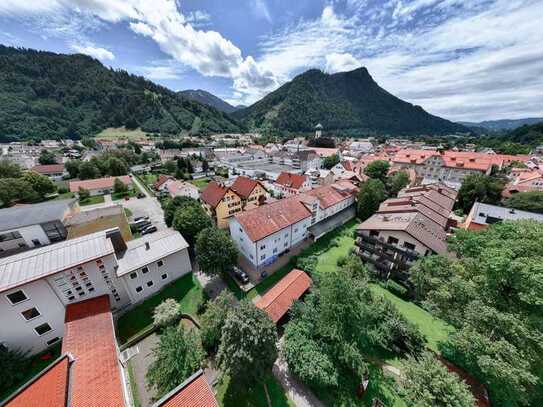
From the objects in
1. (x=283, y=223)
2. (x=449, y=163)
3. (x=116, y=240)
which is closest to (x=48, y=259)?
(x=116, y=240)

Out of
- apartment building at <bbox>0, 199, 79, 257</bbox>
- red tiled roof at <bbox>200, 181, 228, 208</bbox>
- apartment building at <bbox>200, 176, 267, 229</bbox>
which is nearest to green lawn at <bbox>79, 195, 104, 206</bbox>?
apartment building at <bbox>0, 199, 79, 257</bbox>

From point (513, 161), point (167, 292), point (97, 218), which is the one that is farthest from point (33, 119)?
point (513, 161)

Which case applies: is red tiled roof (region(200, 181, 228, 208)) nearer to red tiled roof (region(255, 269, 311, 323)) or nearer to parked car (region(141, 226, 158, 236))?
parked car (region(141, 226, 158, 236))

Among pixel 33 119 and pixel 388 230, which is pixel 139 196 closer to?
pixel 388 230

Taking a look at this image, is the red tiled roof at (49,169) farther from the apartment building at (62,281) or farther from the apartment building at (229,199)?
the apartment building at (62,281)

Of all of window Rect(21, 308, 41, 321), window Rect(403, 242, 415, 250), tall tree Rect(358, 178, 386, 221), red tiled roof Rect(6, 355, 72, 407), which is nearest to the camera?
red tiled roof Rect(6, 355, 72, 407)
